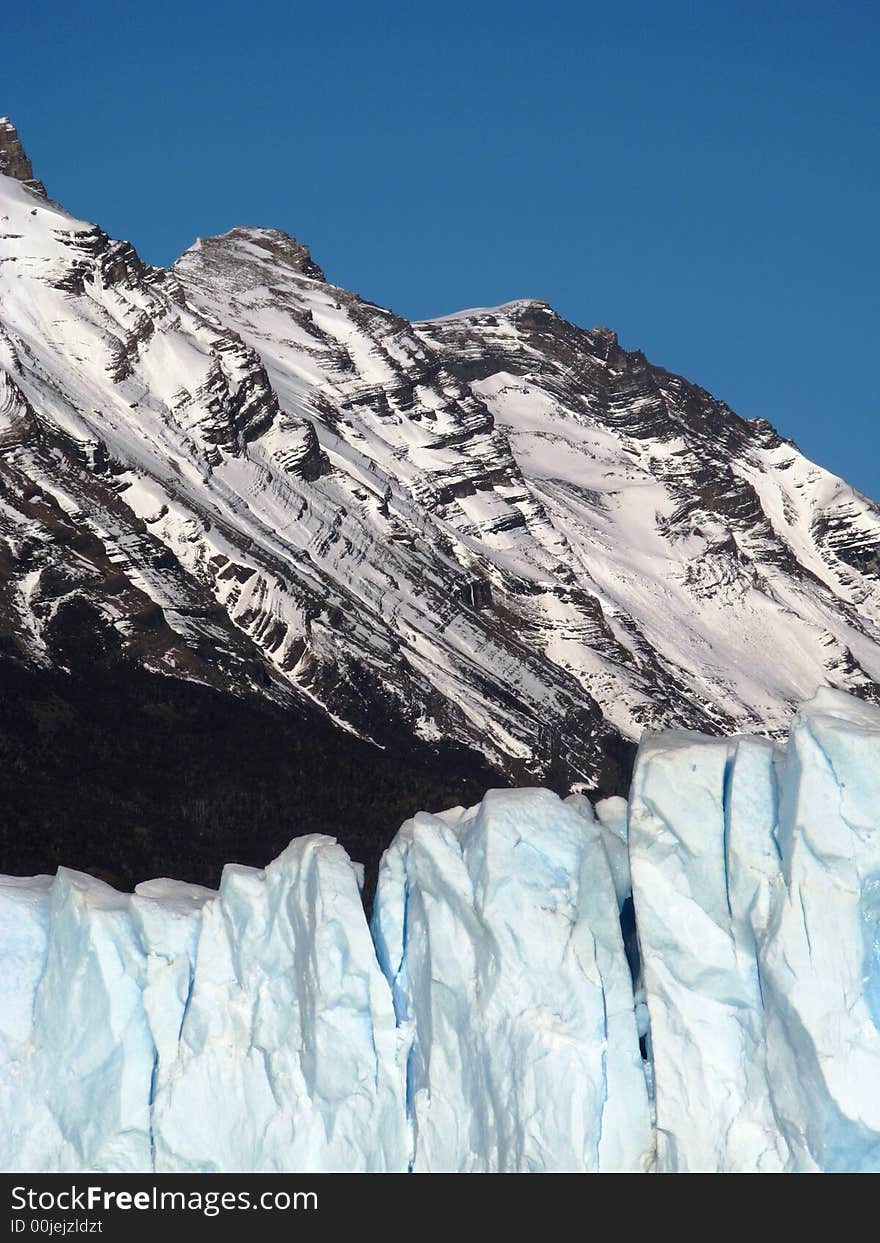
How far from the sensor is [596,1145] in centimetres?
6359

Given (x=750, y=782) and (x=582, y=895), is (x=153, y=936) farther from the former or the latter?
(x=750, y=782)

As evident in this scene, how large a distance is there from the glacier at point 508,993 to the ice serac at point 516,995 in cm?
8

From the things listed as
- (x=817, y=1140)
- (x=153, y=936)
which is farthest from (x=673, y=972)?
(x=153, y=936)

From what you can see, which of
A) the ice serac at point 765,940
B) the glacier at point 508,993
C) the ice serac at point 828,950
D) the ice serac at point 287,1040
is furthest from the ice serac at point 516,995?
the ice serac at point 828,950

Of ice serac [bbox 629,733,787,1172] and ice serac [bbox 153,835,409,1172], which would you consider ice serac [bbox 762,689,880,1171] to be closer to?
ice serac [bbox 629,733,787,1172]

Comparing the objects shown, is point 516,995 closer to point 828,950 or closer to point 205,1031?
point 828,950

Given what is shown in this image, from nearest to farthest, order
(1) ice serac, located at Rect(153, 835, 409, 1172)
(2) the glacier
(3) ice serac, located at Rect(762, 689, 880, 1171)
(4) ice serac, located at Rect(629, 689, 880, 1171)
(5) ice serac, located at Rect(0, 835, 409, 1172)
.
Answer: (3) ice serac, located at Rect(762, 689, 880, 1171), (4) ice serac, located at Rect(629, 689, 880, 1171), (2) the glacier, (1) ice serac, located at Rect(153, 835, 409, 1172), (5) ice serac, located at Rect(0, 835, 409, 1172)

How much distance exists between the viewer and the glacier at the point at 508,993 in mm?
62250

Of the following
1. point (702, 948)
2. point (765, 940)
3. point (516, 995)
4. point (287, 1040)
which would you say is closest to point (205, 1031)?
point (287, 1040)

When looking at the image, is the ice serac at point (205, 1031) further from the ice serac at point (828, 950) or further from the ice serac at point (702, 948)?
the ice serac at point (828, 950)

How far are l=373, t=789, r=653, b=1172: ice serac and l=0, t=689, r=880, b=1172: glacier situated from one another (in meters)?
0.08

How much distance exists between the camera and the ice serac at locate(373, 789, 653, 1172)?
63781 mm

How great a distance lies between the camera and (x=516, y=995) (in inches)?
2576

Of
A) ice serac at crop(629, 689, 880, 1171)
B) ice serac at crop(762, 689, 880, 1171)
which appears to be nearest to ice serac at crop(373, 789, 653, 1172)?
ice serac at crop(629, 689, 880, 1171)
